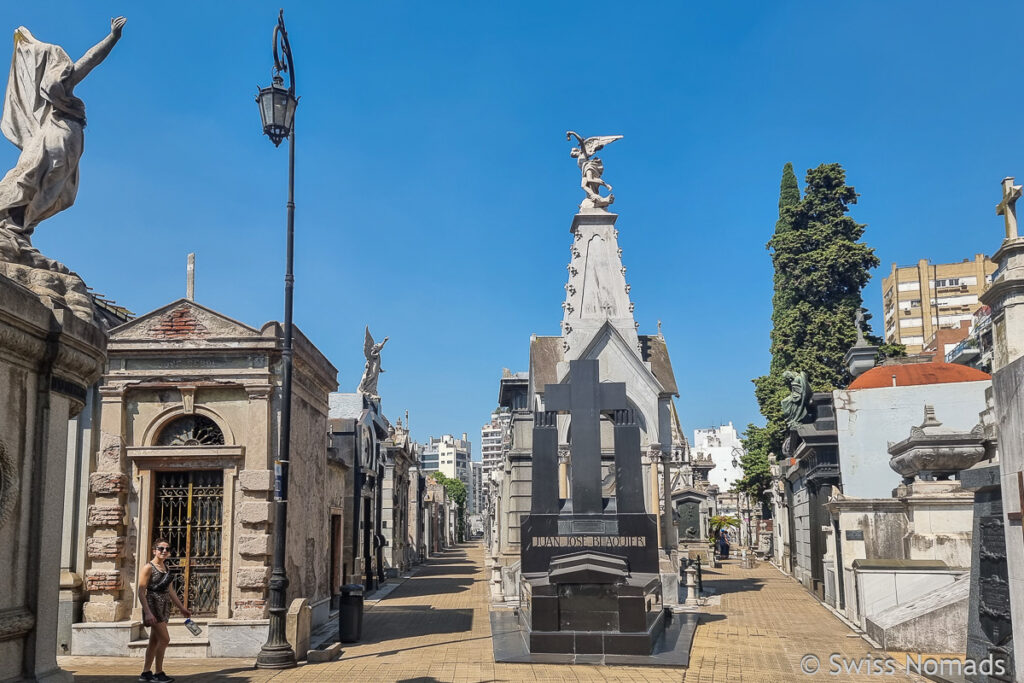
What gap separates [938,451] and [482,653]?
27.2ft

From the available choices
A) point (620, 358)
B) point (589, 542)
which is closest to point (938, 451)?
point (589, 542)

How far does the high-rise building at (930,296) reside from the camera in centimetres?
8275

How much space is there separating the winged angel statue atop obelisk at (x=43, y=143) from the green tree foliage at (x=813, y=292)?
36014 mm

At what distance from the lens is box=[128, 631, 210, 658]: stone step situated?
13.4 m

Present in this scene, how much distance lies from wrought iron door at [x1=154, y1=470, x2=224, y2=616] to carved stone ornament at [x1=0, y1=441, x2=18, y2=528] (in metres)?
7.88

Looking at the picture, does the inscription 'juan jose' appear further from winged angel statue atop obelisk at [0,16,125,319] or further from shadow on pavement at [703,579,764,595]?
shadow on pavement at [703,579,764,595]

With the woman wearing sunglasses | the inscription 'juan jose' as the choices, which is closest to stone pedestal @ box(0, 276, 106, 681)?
the woman wearing sunglasses

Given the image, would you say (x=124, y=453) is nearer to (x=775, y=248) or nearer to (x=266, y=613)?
(x=266, y=613)

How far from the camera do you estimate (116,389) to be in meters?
14.2

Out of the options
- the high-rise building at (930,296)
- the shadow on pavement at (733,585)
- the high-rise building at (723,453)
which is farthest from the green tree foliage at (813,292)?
the high-rise building at (723,453)

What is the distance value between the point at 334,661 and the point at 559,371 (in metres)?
15.5

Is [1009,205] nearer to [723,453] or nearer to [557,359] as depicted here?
[557,359]

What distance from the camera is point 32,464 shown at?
681 centimetres

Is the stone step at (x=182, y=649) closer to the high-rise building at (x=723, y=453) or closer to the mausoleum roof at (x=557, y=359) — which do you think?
the mausoleum roof at (x=557, y=359)
